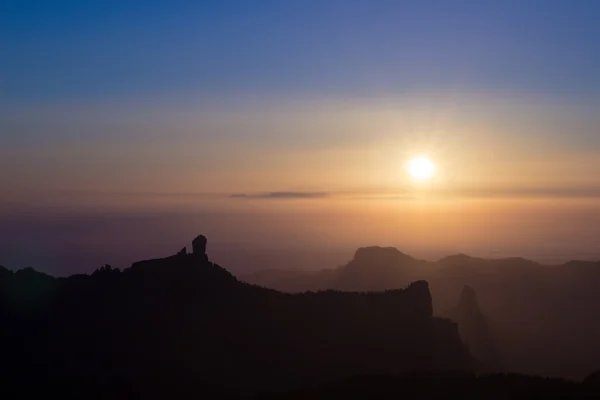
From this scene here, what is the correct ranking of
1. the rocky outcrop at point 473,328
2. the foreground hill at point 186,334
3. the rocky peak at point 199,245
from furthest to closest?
the rocky outcrop at point 473,328 < the rocky peak at point 199,245 < the foreground hill at point 186,334

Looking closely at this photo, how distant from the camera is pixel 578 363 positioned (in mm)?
159250

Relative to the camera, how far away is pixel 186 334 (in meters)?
93.4

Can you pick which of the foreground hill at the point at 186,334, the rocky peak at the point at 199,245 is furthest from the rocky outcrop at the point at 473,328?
the rocky peak at the point at 199,245

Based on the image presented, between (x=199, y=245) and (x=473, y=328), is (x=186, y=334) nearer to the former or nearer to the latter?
(x=199, y=245)

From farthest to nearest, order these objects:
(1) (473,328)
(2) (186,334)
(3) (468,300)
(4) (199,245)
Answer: (3) (468,300)
(1) (473,328)
(4) (199,245)
(2) (186,334)

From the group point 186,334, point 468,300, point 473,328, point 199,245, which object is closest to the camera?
point 186,334

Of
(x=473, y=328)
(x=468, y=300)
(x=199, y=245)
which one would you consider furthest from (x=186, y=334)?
(x=468, y=300)

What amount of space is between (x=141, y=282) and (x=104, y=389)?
18.5 m

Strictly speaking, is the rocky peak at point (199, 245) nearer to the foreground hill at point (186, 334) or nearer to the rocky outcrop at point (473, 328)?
the foreground hill at point (186, 334)

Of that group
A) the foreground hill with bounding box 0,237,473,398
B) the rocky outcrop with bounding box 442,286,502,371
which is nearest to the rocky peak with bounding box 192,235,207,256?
the foreground hill with bounding box 0,237,473,398

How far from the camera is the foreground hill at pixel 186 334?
85.2 m

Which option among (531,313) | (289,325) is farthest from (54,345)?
(531,313)

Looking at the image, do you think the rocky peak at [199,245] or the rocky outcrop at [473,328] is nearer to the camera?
the rocky peak at [199,245]

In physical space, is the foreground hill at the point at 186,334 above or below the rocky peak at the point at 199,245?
below
